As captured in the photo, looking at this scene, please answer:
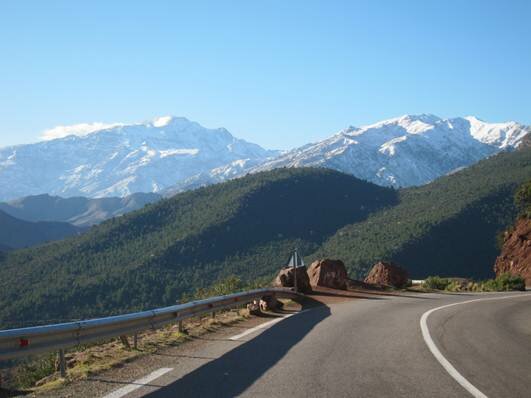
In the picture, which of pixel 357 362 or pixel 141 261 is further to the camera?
pixel 141 261

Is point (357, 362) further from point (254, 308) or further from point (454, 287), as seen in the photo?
point (454, 287)

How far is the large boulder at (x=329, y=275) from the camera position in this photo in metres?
30.3

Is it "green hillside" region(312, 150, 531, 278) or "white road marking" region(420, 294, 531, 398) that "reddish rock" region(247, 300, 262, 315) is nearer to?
"white road marking" region(420, 294, 531, 398)

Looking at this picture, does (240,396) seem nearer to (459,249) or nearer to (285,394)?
(285,394)

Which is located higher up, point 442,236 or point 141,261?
point 442,236

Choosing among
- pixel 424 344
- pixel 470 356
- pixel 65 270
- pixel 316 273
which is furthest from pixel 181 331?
pixel 65 270

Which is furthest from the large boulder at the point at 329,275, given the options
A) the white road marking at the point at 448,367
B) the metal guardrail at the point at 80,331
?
the metal guardrail at the point at 80,331

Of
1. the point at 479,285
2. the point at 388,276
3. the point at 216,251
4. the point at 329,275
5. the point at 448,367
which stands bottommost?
the point at 479,285

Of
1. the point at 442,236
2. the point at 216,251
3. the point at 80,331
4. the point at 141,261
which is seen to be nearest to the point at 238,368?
the point at 80,331

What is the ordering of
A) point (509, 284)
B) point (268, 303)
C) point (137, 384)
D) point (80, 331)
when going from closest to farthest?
1. point (137, 384)
2. point (80, 331)
3. point (268, 303)
4. point (509, 284)

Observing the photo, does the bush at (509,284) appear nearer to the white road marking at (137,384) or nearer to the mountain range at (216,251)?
the white road marking at (137,384)

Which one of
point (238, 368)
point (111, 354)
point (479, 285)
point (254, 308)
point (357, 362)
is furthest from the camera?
point (479, 285)

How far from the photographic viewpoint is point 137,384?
7.74 meters

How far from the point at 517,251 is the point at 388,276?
2085cm
